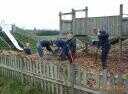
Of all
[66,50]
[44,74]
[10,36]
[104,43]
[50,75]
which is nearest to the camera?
[50,75]

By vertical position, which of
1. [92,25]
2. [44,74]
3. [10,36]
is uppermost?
[92,25]

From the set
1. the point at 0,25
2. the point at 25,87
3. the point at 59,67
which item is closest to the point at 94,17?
the point at 25,87

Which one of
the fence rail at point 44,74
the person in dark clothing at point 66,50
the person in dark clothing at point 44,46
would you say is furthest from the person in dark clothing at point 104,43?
the person in dark clothing at point 44,46

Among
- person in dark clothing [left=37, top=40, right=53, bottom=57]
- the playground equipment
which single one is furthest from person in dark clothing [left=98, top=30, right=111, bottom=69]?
person in dark clothing [left=37, top=40, right=53, bottom=57]

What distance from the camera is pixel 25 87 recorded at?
11.6 m

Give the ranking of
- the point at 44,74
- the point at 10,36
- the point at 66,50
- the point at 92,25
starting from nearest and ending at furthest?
the point at 44,74, the point at 66,50, the point at 92,25, the point at 10,36

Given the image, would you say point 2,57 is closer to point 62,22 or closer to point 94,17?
point 94,17

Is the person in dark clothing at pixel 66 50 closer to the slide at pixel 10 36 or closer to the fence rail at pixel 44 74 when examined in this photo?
the fence rail at pixel 44 74

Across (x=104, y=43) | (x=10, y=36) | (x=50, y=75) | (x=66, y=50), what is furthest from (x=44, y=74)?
(x=10, y=36)

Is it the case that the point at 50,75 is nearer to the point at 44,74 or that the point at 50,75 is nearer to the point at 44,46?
the point at 44,74

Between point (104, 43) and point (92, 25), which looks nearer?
point (104, 43)

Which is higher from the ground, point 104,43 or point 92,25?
point 92,25

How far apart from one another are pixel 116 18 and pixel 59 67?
6926mm

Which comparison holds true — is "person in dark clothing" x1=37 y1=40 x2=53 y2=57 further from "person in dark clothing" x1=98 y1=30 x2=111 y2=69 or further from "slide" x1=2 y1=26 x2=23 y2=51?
"slide" x1=2 y1=26 x2=23 y2=51
